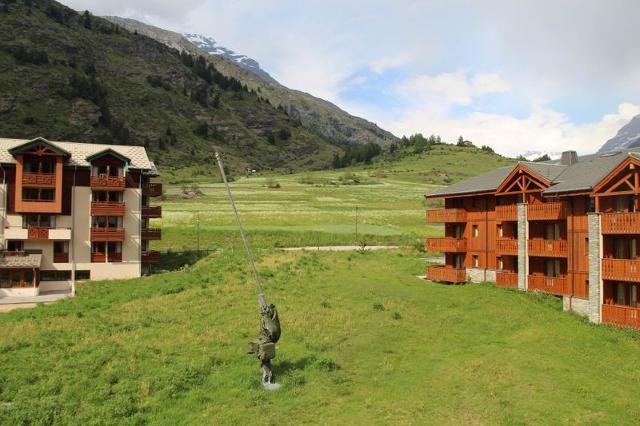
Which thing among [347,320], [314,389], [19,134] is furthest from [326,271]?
[19,134]

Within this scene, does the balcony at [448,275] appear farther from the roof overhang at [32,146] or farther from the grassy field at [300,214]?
the roof overhang at [32,146]

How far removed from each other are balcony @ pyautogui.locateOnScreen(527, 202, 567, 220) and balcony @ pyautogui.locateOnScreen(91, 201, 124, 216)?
40.0 metres

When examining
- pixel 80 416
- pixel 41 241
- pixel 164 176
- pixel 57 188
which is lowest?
pixel 80 416

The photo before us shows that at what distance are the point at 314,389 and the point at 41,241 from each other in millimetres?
40045

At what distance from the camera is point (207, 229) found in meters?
81.8

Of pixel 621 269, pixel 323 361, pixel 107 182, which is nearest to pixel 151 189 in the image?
pixel 107 182

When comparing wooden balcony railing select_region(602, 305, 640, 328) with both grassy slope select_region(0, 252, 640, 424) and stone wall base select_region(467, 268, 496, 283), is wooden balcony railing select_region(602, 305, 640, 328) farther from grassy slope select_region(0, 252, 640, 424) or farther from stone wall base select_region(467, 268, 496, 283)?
stone wall base select_region(467, 268, 496, 283)

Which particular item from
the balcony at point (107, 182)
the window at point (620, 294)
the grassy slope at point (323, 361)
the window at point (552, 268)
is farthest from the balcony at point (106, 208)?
the window at point (620, 294)

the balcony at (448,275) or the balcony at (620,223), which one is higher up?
the balcony at (620,223)

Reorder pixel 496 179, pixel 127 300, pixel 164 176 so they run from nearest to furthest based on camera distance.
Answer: pixel 127 300
pixel 496 179
pixel 164 176

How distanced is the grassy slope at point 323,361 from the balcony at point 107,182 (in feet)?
51.6

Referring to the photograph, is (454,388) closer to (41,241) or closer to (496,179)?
(496,179)

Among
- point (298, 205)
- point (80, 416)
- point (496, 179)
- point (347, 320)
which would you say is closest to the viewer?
point (80, 416)

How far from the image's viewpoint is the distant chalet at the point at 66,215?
49.6 metres
